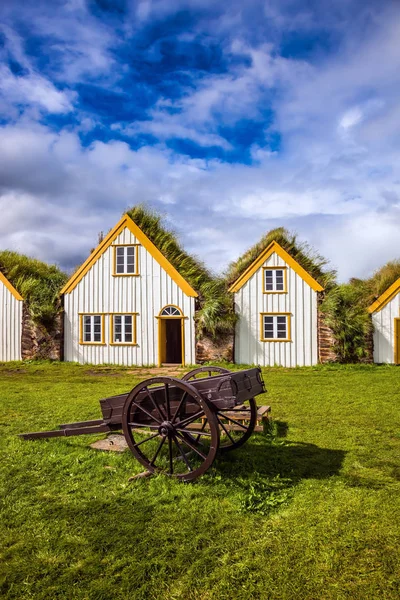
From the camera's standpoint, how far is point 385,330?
60.4 feet

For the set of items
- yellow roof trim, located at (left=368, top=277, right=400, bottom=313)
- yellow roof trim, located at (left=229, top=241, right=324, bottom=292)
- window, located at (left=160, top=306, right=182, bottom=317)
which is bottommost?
window, located at (left=160, top=306, right=182, bottom=317)

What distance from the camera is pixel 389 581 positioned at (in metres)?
3.50

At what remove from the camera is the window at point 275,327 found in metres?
18.6

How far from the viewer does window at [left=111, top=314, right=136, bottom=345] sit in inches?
767

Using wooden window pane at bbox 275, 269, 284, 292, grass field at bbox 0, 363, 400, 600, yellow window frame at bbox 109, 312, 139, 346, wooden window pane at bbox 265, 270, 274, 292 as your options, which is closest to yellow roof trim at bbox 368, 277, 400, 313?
wooden window pane at bbox 275, 269, 284, 292

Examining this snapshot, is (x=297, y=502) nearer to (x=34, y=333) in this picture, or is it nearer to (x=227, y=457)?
(x=227, y=457)

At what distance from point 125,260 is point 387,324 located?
11957 millimetres

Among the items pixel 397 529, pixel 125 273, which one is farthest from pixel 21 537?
pixel 125 273

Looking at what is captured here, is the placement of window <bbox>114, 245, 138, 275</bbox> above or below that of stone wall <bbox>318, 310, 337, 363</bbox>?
above

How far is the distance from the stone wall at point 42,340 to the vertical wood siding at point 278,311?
27.5 ft

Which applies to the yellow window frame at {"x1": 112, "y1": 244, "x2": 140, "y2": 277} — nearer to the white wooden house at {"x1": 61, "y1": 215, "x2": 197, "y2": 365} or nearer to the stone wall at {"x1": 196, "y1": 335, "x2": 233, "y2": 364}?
the white wooden house at {"x1": 61, "y1": 215, "x2": 197, "y2": 365}

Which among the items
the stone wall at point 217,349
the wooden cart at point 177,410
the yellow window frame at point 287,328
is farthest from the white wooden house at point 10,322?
the wooden cart at point 177,410

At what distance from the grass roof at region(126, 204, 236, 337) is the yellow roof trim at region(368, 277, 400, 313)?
19.8ft

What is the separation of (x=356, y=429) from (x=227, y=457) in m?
3.01
